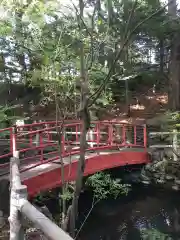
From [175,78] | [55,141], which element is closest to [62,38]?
[55,141]

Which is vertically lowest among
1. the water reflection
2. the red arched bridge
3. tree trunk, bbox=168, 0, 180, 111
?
the water reflection

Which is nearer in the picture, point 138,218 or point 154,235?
point 154,235

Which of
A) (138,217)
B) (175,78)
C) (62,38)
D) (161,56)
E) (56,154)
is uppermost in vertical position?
(161,56)

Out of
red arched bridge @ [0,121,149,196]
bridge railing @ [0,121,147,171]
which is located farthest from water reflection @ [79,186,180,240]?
bridge railing @ [0,121,147,171]

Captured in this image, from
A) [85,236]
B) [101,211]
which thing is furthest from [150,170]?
[85,236]

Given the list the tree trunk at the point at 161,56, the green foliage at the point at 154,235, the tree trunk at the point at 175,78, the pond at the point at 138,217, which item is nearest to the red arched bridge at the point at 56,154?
the pond at the point at 138,217

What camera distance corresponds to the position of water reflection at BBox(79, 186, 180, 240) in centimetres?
589

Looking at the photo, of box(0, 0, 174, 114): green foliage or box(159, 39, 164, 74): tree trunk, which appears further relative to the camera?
box(159, 39, 164, 74): tree trunk

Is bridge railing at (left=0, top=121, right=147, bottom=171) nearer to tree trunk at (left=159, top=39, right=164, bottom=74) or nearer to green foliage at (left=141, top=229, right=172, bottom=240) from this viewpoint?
green foliage at (left=141, top=229, right=172, bottom=240)

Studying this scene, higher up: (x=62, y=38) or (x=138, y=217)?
(x=62, y=38)

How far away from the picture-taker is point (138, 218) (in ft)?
22.1

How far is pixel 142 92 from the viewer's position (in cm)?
1373

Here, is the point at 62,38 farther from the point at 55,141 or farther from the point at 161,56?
the point at 161,56

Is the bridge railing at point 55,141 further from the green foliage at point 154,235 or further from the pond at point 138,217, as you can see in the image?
the green foliage at point 154,235
